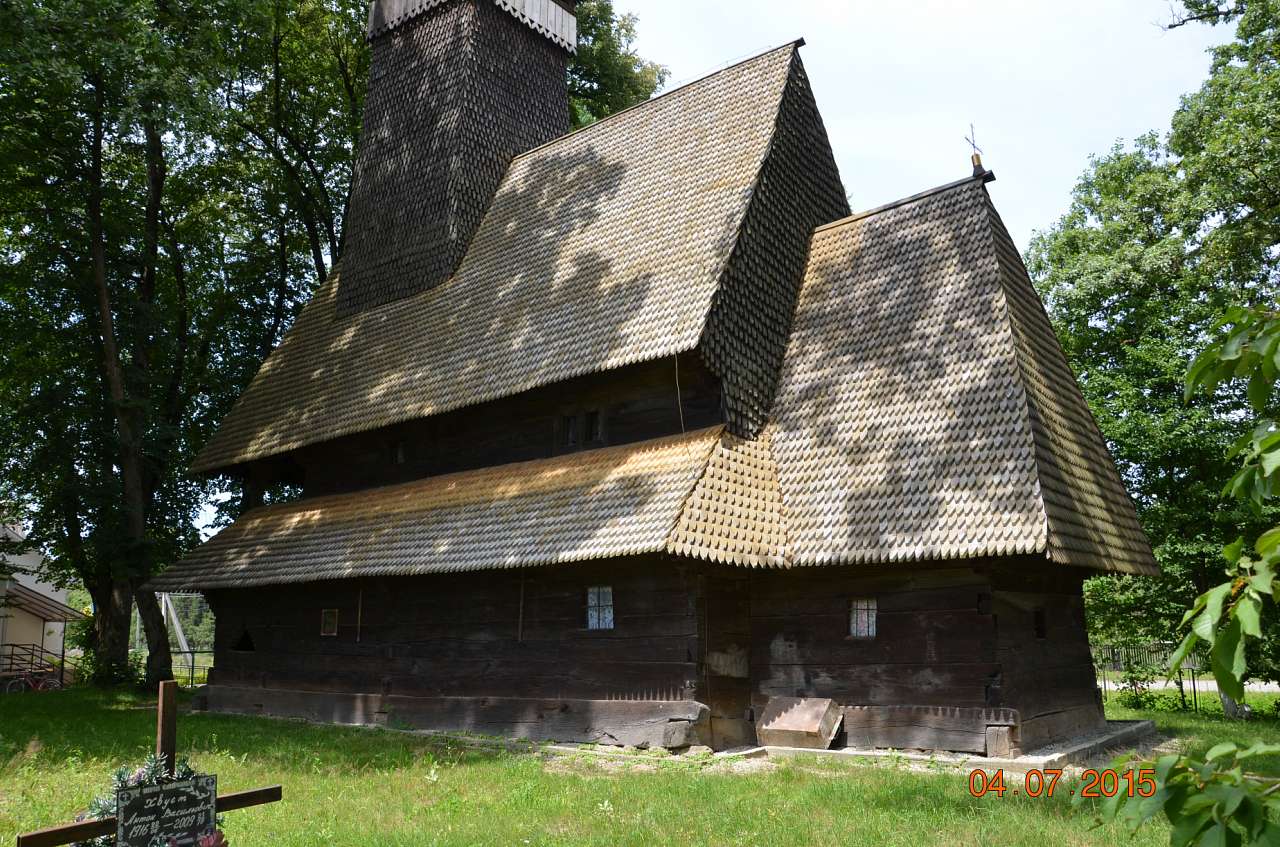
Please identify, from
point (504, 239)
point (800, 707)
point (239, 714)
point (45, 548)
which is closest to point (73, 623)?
point (45, 548)

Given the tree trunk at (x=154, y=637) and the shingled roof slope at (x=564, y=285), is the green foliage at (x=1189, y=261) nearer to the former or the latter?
the shingled roof slope at (x=564, y=285)

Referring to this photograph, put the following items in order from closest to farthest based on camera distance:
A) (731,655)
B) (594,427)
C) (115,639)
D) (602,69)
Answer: (731,655), (594,427), (115,639), (602,69)

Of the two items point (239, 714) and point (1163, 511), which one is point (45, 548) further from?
point (1163, 511)

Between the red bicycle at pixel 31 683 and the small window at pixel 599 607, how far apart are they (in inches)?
734

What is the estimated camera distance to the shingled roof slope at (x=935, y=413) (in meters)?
11.7

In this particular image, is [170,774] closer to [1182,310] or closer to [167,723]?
[167,723]

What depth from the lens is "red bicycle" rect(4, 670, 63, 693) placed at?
26.7m

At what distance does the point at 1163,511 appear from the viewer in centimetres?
1908

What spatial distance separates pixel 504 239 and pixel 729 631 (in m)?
9.80

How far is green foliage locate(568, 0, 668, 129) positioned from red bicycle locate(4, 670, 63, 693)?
22069mm

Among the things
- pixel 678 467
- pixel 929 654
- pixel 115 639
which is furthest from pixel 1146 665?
pixel 115 639

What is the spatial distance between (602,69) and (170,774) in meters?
27.8

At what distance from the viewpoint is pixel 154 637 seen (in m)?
22.2

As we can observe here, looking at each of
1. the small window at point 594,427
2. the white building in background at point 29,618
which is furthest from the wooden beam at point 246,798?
the white building in background at point 29,618
